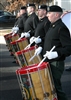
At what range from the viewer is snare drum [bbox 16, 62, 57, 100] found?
4.43m

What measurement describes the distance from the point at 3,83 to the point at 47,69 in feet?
10.5

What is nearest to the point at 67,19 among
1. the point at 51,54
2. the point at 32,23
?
the point at 32,23

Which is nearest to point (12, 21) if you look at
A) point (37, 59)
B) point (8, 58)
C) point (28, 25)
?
point (8, 58)

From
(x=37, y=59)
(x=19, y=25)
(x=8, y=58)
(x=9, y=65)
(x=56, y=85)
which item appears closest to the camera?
(x=56, y=85)

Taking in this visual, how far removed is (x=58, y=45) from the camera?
476cm

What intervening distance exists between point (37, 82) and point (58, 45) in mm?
649

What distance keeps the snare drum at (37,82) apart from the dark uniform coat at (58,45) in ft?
0.92

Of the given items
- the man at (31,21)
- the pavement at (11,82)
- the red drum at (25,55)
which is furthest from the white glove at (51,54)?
the man at (31,21)

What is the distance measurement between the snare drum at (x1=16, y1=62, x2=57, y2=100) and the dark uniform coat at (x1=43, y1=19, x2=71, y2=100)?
0.28 meters

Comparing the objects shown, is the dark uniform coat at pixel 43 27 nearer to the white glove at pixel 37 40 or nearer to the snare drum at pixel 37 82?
the white glove at pixel 37 40

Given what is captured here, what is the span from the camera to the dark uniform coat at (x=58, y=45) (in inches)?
182

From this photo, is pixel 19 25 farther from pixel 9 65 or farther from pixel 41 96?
pixel 41 96

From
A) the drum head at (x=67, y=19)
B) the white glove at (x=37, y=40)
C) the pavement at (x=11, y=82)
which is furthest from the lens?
the drum head at (x=67, y=19)

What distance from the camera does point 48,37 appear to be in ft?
15.9
